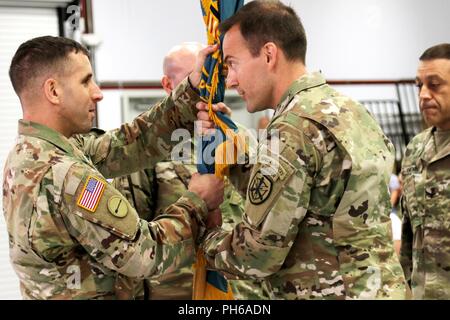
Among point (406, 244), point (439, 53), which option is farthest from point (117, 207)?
point (439, 53)

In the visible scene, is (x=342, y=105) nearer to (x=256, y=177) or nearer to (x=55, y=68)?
(x=256, y=177)

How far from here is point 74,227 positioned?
6.41ft

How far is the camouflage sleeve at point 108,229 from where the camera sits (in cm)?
194

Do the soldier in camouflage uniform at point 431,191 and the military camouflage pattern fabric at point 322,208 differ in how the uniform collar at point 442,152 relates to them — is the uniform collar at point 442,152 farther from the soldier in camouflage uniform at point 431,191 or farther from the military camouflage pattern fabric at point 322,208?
the military camouflage pattern fabric at point 322,208

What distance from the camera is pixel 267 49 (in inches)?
77.9

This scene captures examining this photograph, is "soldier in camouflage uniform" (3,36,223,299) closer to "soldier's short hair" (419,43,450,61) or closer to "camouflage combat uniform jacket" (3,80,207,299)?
"camouflage combat uniform jacket" (3,80,207,299)

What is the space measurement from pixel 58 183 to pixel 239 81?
2.06 feet

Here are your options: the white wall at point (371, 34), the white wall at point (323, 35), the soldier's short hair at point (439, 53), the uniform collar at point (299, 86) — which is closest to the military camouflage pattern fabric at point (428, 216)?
the soldier's short hair at point (439, 53)

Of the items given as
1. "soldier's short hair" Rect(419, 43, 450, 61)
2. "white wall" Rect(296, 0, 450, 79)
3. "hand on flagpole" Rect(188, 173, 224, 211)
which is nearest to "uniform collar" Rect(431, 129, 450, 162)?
"soldier's short hair" Rect(419, 43, 450, 61)

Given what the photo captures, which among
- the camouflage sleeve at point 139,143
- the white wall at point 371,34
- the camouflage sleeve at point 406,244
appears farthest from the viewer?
the white wall at point 371,34

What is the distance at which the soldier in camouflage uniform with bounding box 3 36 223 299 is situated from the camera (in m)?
1.95

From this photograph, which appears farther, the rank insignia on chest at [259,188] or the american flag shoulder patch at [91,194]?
the american flag shoulder patch at [91,194]

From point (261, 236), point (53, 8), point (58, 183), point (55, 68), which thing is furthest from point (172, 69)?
point (53, 8)

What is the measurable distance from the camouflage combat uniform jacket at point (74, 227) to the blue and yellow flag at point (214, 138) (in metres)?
0.15
